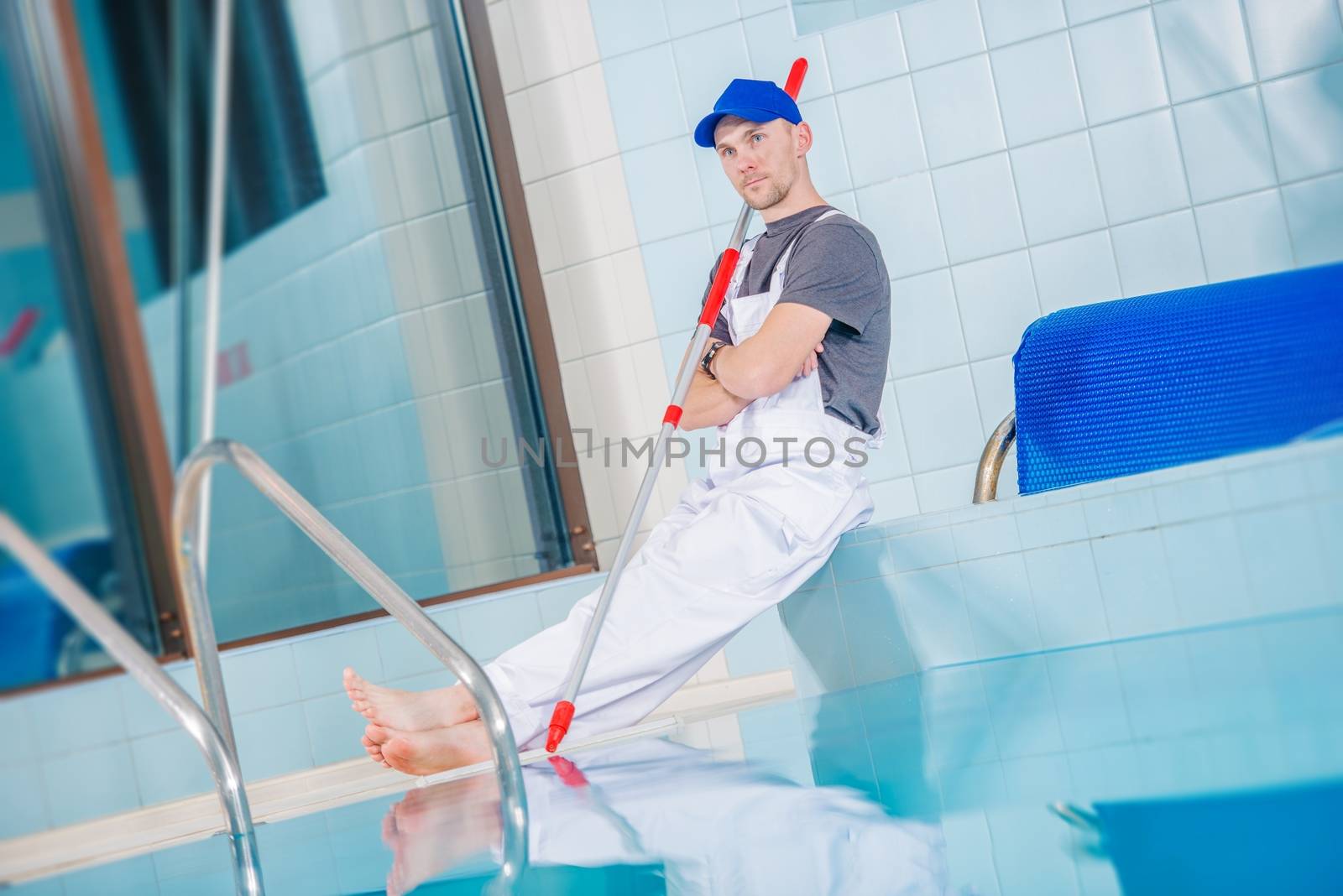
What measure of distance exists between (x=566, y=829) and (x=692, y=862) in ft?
0.80

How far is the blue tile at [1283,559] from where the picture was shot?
1.33 meters

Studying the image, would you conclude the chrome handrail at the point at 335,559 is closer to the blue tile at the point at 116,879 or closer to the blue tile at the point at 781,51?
the blue tile at the point at 116,879

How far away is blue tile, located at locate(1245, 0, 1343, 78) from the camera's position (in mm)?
2291

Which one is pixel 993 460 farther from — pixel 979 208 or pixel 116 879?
pixel 116 879

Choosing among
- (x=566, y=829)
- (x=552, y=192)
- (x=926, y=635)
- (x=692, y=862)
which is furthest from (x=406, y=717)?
(x=552, y=192)

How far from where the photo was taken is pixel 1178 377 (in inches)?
71.0

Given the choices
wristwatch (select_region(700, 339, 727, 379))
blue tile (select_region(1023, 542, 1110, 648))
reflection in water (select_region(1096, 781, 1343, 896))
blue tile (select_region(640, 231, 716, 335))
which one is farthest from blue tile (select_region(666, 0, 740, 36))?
reflection in water (select_region(1096, 781, 1343, 896))

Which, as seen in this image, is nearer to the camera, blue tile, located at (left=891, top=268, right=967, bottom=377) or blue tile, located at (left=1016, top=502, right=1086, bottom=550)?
blue tile, located at (left=1016, top=502, right=1086, bottom=550)

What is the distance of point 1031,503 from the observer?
1723mm

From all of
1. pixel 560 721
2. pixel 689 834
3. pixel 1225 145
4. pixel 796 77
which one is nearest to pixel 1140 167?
pixel 1225 145

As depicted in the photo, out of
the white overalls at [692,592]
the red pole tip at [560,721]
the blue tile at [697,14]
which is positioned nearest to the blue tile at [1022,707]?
the white overalls at [692,592]

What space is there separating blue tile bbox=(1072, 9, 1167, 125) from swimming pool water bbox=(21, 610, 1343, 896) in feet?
4.08

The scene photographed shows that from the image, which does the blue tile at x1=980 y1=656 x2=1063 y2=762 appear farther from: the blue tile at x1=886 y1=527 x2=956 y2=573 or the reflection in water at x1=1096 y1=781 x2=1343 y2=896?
the reflection in water at x1=1096 y1=781 x2=1343 y2=896

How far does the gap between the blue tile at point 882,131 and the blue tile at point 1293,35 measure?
647mm
